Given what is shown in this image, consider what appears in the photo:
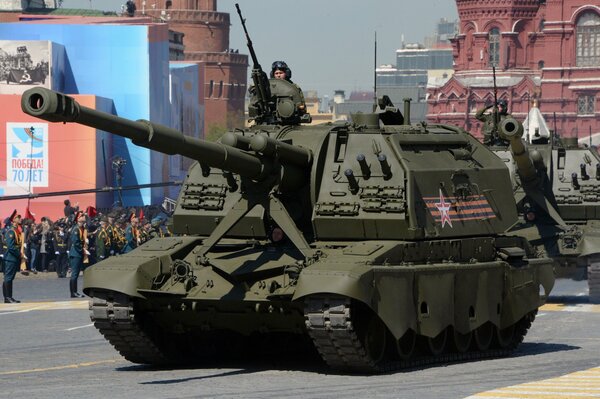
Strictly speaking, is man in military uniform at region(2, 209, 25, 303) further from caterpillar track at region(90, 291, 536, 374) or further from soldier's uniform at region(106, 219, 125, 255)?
caterpillar track at region(90, 291, 536, 374)

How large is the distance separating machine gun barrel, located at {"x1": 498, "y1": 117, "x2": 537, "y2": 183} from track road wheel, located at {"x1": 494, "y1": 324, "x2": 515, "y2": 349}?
6.16m

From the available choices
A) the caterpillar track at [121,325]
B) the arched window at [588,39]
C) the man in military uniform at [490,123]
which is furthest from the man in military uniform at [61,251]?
the arched window at [588,39]

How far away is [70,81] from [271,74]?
212 ft

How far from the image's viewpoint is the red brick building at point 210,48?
157 m

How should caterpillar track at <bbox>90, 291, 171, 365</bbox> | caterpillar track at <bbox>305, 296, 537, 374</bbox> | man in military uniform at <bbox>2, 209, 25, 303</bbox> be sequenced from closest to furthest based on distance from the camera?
caterpillar track at <bbox>305, 296, 537, 374</bbox> → caterpillar track at <bbox>90, 291, 171, 365</bbox> → man in military uniform at <bbox>2, 209, 25, 303</bbox>

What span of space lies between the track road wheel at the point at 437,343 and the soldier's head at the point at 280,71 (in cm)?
430

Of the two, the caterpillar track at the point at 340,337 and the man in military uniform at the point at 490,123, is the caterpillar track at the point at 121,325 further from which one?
the man in military uniform at the point at 490,123

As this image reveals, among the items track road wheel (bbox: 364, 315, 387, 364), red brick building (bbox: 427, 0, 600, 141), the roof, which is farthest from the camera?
red brick building (bbox: 427, 0, 600, 141)

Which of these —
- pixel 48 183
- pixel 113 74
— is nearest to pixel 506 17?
pixel 113 74

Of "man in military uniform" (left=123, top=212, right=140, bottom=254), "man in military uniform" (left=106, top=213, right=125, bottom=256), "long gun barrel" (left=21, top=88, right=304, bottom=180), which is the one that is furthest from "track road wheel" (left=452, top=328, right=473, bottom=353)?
"man in military uniform" (left=106, top=213, right=125, bottom=256)

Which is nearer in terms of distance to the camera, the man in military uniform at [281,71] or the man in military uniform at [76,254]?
the man in military uniform at [281,71]

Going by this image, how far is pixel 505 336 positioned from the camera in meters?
21.6

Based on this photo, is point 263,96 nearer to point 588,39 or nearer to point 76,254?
point 76,254

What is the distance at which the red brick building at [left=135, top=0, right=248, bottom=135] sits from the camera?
157m
